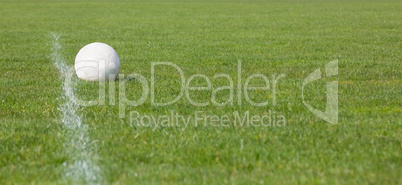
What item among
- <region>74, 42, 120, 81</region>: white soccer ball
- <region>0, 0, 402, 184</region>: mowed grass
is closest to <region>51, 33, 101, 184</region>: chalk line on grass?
<region>0, 0, 402, 184</region>: mowed grass

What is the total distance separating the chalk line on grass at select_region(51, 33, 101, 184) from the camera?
173 inches

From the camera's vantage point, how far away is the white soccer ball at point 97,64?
832cm

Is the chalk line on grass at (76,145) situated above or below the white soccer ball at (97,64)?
below

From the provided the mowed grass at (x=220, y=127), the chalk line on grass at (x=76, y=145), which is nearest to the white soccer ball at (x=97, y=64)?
the mowed grass at (x=220, y=127)

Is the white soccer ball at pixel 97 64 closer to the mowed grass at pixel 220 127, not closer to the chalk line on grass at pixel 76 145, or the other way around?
the mowed grass at pixel 220 127

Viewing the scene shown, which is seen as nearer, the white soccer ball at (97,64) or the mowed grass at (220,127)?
the mowed grass at (220,127)

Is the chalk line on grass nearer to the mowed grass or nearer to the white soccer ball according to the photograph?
the mowed grass

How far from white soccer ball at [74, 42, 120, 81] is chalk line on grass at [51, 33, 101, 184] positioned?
379 mm

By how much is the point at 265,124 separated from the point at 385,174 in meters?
1.93

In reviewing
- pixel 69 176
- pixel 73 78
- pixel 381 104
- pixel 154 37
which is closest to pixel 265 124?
pixel 381 104

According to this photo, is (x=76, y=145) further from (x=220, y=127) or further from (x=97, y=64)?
(x=97, y=64)

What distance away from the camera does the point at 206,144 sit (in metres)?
5.11

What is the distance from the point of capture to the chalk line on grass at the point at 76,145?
14.4 feet

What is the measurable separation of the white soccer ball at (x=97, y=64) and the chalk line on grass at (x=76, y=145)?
38 centimetres
